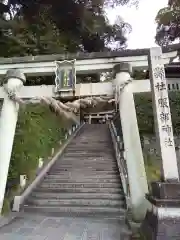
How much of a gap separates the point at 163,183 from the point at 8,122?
15.4 ft

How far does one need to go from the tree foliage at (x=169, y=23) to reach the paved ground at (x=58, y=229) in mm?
20451

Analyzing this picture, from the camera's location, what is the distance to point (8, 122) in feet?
23.1

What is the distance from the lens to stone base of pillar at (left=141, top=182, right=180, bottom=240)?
420cm

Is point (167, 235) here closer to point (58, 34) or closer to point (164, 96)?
point (164, 96)

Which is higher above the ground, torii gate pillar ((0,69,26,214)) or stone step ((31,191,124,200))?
torii gate pillar ((0,69,26,214))

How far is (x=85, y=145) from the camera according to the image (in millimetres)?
14852

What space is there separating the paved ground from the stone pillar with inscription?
4.41ft

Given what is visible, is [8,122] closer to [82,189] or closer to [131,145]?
[131,145]

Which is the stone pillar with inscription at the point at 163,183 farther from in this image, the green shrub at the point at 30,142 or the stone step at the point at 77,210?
the green shrub at the point at 30,142

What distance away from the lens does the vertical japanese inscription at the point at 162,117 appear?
4938mm

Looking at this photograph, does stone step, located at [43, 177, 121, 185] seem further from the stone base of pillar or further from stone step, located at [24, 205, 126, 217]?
the stone base of pillar

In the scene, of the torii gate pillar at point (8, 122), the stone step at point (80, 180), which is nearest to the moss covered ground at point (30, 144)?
the stone step at point (80, 180)

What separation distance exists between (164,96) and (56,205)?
5.47 m

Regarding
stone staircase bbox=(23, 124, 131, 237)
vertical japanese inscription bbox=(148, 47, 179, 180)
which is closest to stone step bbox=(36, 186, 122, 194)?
stone staircase bbox=(23, 124, 131, 237)
